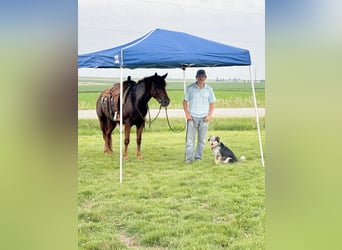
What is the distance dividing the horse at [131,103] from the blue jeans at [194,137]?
24 centimetres

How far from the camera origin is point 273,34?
2441 millimetres

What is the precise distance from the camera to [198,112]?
11.9ft

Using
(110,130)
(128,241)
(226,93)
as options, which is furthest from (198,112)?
(128,241)

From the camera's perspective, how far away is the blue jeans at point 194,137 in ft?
11.8

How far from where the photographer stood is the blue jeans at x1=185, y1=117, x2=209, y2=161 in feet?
11.8

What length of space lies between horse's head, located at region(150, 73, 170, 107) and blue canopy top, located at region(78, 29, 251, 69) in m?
0.10

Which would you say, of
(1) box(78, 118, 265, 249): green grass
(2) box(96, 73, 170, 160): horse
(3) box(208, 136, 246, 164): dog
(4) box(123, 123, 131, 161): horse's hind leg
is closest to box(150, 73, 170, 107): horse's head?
(2) box(96, 73, 170, 160): horse

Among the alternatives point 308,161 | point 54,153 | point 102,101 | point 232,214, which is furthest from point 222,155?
point 54,153

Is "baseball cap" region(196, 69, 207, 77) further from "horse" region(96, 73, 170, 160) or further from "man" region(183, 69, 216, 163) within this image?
"horse" region(96, 73, 170, 160)

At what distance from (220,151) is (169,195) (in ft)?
2.11

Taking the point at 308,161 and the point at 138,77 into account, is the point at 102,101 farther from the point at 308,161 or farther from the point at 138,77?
the point at 308,161

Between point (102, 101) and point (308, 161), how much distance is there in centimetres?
135

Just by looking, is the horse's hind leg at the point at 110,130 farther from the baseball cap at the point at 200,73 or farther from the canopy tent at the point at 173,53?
the baseball cap at the point at 200,73

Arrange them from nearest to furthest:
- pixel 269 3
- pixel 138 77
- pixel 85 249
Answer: pixel 269 3
pixel 85 249
pixel 138 77
